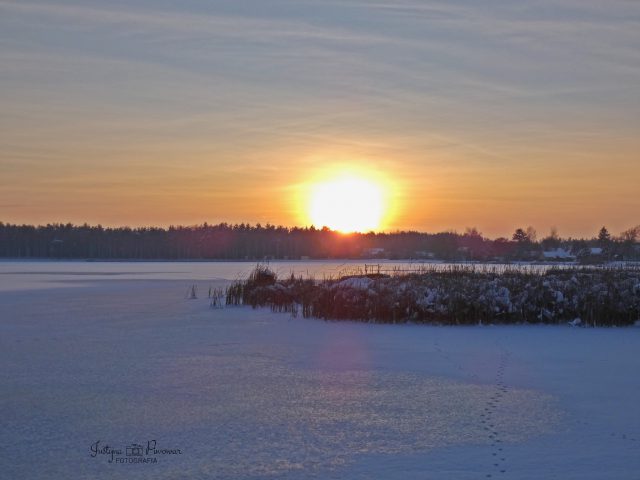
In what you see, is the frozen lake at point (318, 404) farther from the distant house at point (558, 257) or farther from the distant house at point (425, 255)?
the distant house at point (425, 255)

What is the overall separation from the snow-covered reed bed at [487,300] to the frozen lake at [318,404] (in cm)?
241

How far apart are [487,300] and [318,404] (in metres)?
10.3

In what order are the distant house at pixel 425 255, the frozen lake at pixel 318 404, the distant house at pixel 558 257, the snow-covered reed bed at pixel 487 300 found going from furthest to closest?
the distant house at pixel 425 255 → the distant house at pixel 558 257 → the snow-covered reed bed at pixel 487 300 → the frozen lake at pixel 318 404

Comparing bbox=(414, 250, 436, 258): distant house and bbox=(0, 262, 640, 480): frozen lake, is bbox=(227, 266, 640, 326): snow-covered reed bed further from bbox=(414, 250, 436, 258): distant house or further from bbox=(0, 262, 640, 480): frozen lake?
bbox=(414, 250, 436, 258): distant house

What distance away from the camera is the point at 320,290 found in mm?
19141

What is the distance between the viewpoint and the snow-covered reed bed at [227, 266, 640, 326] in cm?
1727

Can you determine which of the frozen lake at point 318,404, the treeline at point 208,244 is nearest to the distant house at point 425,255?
the treeline at point 208,244

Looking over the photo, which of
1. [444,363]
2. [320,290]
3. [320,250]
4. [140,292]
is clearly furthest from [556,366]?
[320,250]

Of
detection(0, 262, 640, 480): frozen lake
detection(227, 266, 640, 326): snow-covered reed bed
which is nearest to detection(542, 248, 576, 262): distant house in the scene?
detection(227, 266, 640, 326): snow-covered reed bed

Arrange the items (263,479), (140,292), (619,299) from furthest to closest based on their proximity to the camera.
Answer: (140,292), (619,299), (263,479)

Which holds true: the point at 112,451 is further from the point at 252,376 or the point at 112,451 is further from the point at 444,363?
the point at 444,363

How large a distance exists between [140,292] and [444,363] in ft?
65.1

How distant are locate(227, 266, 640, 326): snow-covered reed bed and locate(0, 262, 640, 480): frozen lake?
2406 mm

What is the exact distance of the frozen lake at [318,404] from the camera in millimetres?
5832
